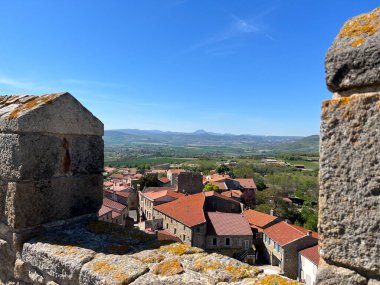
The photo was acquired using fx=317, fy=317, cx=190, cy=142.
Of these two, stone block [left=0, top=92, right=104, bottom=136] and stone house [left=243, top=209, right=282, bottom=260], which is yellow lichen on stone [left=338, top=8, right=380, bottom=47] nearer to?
stone block [left=0, top=92, right=104, bottom=136]

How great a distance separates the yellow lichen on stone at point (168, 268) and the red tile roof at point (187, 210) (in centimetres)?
2671

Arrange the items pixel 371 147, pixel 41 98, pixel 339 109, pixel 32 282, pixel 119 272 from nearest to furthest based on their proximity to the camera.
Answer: pixel 371 147 < pixel 339 109 < pixel 119 272 < pixel 32 282 < pixel 41 98

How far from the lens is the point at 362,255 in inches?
54.8

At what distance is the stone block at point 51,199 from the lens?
283cm

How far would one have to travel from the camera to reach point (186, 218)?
30.0 m

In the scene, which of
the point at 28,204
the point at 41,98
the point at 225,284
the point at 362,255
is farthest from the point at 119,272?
the point at 41,98

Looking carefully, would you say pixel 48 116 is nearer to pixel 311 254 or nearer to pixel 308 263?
pixel 311 254

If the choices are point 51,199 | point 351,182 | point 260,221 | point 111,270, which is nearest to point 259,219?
point 260,221

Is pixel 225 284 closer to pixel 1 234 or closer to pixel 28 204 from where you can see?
pixel 28 204

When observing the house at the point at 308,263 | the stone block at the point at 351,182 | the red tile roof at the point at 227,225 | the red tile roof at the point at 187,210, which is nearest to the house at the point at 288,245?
the house at the point at 308,263

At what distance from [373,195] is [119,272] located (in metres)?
1.64

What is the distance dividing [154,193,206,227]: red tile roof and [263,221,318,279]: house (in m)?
6.74

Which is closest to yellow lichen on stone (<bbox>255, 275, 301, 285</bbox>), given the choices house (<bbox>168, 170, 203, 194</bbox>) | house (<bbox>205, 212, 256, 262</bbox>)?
house (<bbox>205, 212, 256, 262</bbox>)

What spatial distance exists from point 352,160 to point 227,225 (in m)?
30.0
